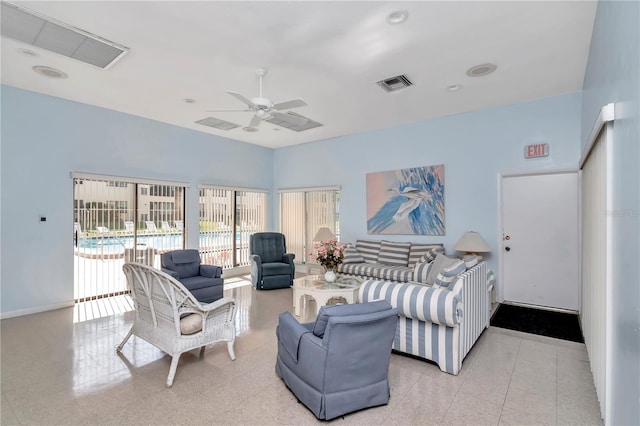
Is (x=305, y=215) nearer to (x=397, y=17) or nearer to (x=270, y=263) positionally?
(x=270, y=263)

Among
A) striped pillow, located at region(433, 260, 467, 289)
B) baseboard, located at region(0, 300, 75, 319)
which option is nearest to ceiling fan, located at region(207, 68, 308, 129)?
striped pillow, located at region(433, 260, 467, 289)

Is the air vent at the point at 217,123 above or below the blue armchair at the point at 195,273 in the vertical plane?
above

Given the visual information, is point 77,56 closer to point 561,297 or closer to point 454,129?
point 454,129

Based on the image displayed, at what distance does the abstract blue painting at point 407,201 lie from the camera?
558 centimetres

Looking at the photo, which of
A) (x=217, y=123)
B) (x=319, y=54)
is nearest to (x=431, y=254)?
(x=319, y=54)

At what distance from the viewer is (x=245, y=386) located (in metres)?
2.61

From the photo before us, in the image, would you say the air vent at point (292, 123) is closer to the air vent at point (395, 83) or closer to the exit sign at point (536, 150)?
the air vent at point (395, 83)

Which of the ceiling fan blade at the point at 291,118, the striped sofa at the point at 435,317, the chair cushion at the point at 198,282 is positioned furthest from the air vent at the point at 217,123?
the striped sofa at the point at 435,317

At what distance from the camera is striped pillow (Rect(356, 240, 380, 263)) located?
593 cm

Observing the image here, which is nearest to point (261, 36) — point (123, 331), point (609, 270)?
point (609, 270)

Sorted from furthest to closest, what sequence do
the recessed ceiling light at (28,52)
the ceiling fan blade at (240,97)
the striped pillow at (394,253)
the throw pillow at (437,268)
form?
the striped pillow at (394,253) < the throw pillow at (437,268) < the recessed ceiling light at (28,52) < the ceiling fan blade at (240,97)

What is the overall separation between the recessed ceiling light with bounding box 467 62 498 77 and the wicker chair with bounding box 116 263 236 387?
3761 mm

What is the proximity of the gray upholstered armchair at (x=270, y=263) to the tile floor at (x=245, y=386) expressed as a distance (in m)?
2.16

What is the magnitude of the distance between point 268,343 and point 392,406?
5.21ft
